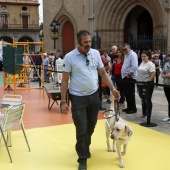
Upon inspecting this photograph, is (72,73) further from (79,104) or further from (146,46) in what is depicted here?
(146,46)

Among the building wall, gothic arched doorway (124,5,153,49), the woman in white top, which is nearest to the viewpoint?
the woman in white top

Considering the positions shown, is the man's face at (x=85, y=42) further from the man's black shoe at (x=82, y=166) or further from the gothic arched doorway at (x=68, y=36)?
the gothic arched doorway at (x=68, y=36)

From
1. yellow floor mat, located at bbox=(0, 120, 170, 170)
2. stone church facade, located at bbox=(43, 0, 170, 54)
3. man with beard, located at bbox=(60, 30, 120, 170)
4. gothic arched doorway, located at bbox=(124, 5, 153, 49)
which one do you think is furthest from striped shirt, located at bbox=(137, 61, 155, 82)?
gothic arched doorway, located at bbox=(124, 5, 153, 49)

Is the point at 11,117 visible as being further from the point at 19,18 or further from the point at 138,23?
the point at 19,18

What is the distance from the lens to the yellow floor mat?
4430 mm

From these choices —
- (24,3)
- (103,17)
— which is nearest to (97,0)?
(103,17)

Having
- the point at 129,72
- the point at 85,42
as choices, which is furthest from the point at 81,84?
the point at 129,72

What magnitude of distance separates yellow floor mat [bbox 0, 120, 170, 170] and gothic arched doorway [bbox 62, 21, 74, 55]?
23443 millimetres

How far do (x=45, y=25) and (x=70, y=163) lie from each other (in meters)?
27.2

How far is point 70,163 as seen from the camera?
178 inches

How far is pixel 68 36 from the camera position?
2930cm

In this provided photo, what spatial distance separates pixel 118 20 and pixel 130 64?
17488mm

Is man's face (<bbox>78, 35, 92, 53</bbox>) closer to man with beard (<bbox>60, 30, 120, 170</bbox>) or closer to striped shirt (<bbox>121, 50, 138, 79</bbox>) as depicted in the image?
man with beard (<bbox>60, 30, 120, 170</bbox>)

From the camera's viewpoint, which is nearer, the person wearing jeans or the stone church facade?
the person wearing jeans
